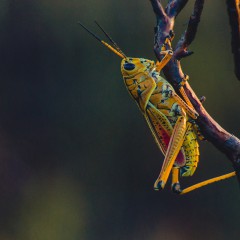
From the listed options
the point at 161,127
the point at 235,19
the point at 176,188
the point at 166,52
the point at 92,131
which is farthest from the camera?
the point at 92,131

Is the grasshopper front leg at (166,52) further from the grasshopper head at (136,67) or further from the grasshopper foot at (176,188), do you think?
the grasshopper foot at (176,188)

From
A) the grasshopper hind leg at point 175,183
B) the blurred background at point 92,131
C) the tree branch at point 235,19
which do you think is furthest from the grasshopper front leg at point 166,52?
the blurred background at point 92,131

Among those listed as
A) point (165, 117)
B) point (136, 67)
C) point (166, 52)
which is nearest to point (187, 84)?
point (166, 52)

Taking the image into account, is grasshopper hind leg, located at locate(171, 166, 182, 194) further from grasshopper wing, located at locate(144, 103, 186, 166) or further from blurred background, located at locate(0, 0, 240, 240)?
blurred background, located at locate(0, 0, 240, 240)

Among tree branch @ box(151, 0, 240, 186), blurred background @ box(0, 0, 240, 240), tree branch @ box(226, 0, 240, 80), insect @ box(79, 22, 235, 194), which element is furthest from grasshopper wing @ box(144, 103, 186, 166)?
blurred background @ box(0, 0, 240, 240)

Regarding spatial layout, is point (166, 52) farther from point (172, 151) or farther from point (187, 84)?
point (172, 151)

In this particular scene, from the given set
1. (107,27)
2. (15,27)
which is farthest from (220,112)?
(15,27)

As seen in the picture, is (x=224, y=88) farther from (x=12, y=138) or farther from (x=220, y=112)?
(x=12, y=138)
